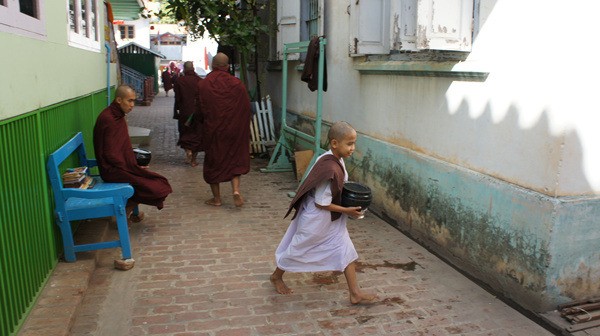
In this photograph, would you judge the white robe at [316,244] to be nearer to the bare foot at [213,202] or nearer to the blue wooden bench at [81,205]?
the blue wooden bench at [81,205]

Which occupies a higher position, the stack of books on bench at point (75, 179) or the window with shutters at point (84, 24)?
the window with shutters at point (84, 24)

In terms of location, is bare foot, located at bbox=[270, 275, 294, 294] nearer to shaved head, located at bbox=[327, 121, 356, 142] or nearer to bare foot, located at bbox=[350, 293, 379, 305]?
bare foot, located at bbox=[350, 293, 379, 305]

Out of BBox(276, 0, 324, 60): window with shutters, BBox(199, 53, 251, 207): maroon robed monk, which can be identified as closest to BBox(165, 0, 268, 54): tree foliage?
BBox(276, 0, 324, 60): window with shutters

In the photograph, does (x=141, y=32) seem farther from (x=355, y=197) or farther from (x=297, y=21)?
(x=355, y=197)

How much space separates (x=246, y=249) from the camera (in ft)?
16.0

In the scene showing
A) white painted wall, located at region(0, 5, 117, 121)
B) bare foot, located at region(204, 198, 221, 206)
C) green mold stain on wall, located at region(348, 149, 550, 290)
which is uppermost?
white painted wall, located at region(0, 5, 117, 121)

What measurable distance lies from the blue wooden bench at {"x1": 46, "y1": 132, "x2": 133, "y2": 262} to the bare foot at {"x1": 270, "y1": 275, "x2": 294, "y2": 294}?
4.18 feet

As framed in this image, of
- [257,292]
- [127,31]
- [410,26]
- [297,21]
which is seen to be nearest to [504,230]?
[257,292]

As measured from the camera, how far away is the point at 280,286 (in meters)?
3.93

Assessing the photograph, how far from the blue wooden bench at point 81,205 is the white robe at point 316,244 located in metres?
1.39

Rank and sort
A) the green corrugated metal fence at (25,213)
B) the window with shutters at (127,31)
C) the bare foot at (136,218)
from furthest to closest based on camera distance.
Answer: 1. the window with shutters at (127,31)
2. the bare foot at (136,218)
3. the green corrugated metal fence at (25,213)

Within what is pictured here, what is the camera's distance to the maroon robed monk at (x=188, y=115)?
29.2 ft

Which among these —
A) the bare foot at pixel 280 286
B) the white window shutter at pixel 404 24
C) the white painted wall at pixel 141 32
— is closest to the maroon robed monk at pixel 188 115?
the white window shutter at pixel 404 24

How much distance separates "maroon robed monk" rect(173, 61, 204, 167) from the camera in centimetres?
890
